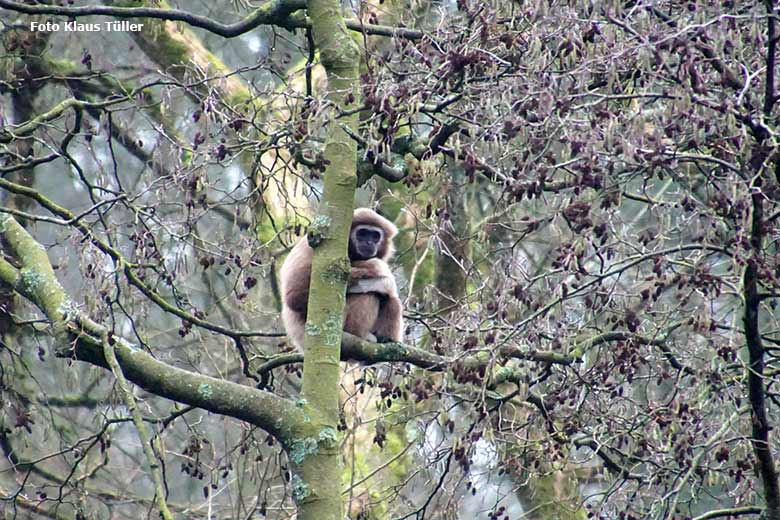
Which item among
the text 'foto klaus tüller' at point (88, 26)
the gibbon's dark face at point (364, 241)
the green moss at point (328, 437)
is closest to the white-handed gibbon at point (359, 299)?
the gibbon's dark face at point (364, 241)

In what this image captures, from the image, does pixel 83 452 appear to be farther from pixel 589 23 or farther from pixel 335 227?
pixel 589 23

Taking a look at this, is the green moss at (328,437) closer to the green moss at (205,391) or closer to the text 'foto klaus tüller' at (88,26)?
the green moss at (205,391)

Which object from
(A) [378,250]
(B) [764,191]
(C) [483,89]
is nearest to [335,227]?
(C) [483,89]

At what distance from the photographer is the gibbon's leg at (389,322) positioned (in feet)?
26.8

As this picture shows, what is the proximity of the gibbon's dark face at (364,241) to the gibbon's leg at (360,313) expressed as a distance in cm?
63

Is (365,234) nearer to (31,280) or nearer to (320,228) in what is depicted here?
(320,228)

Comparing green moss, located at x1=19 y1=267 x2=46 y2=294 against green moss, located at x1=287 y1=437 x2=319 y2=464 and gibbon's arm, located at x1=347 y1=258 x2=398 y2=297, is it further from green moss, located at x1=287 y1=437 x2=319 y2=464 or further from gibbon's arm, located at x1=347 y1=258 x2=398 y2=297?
gibbon's arm, located at x1=347 y1=258 x2=398 y2=297

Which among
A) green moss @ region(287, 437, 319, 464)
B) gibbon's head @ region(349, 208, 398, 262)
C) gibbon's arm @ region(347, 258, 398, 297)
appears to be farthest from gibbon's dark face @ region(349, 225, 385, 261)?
green moss @ region(287, 437, 319, 464)

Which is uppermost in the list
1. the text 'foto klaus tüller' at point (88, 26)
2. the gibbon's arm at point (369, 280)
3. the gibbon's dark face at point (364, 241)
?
the text 'foto klaus tüller' at point (88, 26)

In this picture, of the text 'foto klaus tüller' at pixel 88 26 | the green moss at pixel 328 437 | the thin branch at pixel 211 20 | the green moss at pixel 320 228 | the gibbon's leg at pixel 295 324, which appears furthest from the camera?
the text 'foto klaus tüller' at pixel 88 26

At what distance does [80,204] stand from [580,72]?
10151 mm

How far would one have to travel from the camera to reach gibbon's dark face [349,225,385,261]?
8.66 meters

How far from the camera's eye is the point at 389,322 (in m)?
8.23

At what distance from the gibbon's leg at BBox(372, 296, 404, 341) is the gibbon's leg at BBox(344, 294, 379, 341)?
0.10 m
